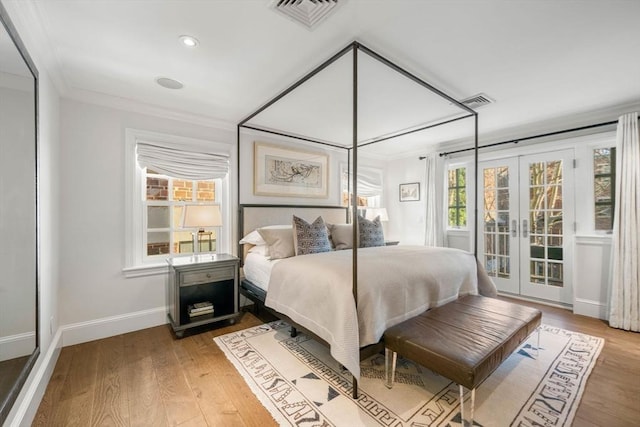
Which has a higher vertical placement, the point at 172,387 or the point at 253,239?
the point at 253,239

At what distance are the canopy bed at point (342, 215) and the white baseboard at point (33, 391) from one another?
1593 millimetres

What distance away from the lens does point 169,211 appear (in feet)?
10.5

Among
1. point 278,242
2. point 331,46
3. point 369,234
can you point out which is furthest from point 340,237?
point 331,46

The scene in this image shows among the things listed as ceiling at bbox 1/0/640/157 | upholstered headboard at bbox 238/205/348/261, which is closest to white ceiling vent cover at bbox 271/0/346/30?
ceiling at bbox 1/0/640/157

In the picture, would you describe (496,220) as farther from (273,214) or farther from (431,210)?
(273,214)

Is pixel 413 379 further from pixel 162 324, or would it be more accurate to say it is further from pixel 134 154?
pixel 134 154

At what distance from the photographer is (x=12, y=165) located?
4.60 ft

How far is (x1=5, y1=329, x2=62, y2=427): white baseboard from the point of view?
1431mm

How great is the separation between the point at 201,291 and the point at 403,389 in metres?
2.36

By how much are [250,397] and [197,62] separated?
8.21 feet

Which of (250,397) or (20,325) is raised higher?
(20,325)


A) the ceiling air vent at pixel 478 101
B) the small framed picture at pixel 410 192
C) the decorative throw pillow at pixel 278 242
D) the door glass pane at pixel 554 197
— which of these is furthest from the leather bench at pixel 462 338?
the small framed picture at pixel 410 192

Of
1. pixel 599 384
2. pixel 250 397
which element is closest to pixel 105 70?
pixel 250 397

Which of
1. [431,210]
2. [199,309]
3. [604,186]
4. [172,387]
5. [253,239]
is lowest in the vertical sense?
[172,387]
